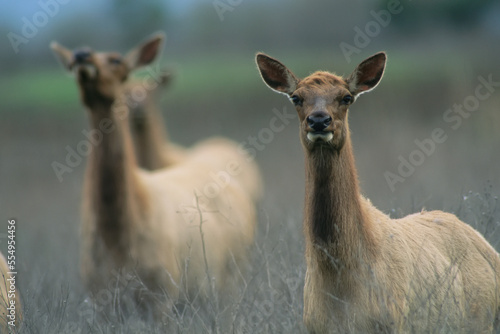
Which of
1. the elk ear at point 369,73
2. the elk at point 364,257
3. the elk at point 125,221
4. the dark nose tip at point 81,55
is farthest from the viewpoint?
the dark nose tip at point 81,55

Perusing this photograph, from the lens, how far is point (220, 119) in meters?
22.8

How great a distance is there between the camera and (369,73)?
17.4 ft

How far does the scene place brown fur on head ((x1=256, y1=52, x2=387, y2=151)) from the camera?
4719mm

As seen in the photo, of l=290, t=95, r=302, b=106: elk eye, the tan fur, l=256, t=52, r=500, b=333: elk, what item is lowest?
the tan fur

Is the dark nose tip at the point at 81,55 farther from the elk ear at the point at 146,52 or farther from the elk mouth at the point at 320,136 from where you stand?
the elk mouth at the point at 320,136

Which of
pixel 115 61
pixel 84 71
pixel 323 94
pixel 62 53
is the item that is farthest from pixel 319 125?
pixel 62 53

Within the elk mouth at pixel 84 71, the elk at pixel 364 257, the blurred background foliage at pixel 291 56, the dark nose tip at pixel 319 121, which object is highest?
the blurred background foliage at pixel 291 56

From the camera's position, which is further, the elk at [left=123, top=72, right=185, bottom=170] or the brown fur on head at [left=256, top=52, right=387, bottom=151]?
the elk at [left=123, top=72, right=185, bottom=170]

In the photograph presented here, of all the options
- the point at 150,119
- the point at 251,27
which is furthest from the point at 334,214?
the point at 251,27

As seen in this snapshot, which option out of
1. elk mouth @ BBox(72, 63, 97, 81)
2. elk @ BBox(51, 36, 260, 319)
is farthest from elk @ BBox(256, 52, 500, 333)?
elk mouth @ BBox(72, 63, 97, 81)

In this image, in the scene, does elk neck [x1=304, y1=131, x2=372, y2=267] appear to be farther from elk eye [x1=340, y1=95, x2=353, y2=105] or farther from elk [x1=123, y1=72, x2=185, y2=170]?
elk [x1=123, y1=72, x2=185, y2=170]

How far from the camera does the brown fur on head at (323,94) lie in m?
4.72

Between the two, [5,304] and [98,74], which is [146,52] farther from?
[5,304]

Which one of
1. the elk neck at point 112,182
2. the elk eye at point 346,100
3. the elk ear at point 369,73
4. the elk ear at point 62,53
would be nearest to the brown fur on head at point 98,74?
the elk neck at point 112,182
